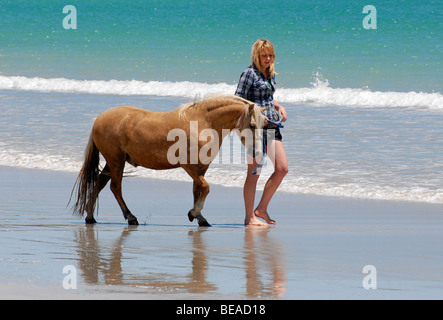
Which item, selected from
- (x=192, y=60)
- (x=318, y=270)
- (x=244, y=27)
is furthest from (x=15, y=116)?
(x=244, y=27)

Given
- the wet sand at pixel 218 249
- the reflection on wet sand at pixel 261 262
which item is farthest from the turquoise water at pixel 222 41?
the reflection on wet sand at pixel 261 262

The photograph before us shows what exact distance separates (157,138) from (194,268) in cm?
191

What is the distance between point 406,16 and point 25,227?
38220 millimetres

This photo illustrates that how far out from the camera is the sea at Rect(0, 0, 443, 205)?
957 cm

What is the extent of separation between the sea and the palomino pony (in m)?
1.51

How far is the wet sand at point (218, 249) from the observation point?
4.16 m

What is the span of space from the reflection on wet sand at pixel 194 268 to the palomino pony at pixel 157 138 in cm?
61

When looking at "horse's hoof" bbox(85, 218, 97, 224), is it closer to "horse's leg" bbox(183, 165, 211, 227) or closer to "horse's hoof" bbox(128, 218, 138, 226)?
"horse's hoof" bbox(128, 218, 138, 226)

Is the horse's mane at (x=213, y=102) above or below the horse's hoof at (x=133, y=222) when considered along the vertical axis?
above

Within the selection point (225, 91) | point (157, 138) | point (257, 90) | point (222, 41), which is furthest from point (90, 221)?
point (222, 41)

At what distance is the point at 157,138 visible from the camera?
6.39 metres

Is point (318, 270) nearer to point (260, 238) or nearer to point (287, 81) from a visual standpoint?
point (260, 238)

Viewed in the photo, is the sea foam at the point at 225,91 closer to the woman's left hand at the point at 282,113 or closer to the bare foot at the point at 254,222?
the woman's left hand at the point at 282,113

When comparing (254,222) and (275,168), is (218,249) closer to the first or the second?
(254,222)
